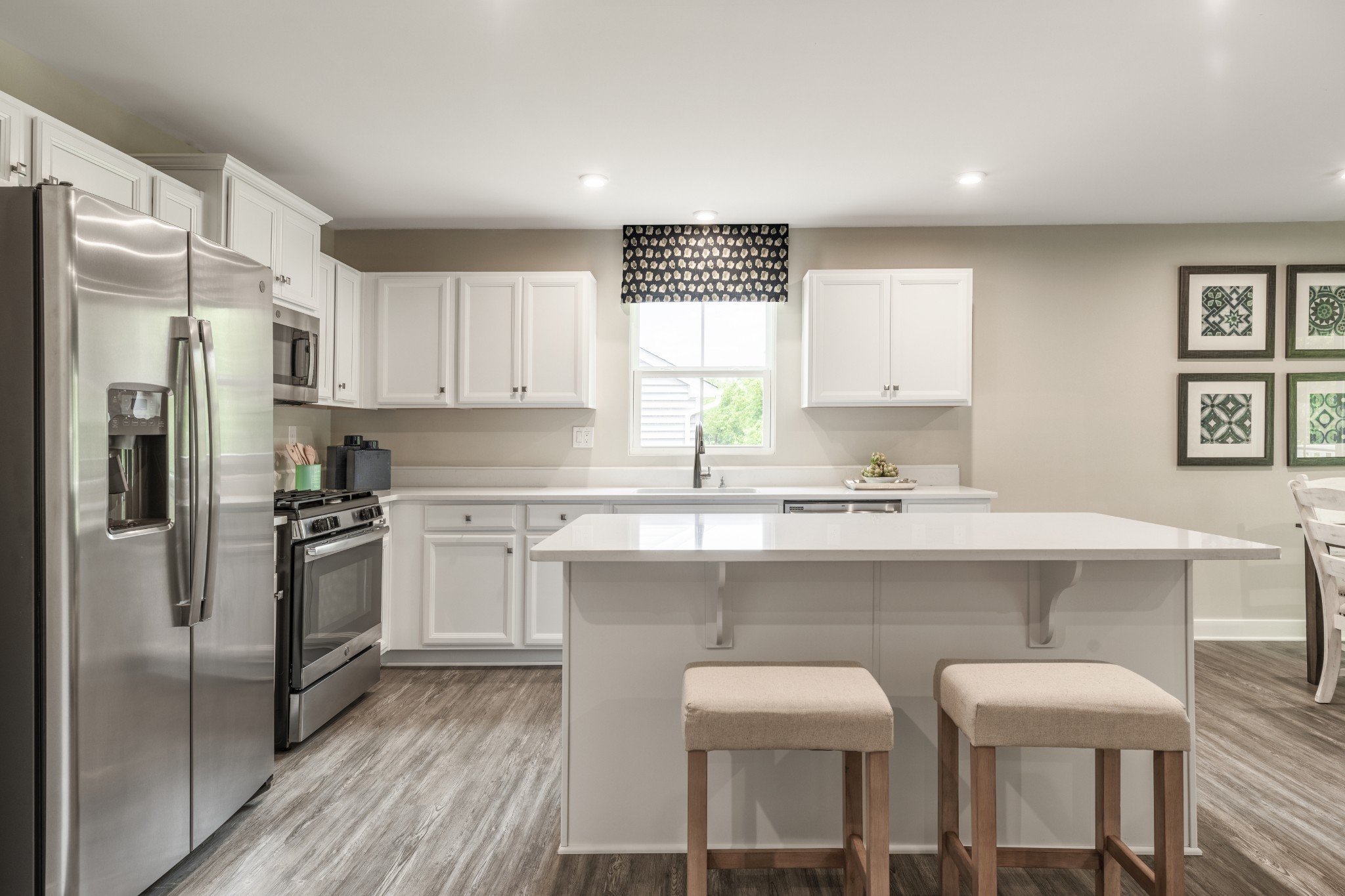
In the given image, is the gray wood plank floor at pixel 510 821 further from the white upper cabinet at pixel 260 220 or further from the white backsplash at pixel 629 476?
the white upper cabinet at pixel 260 220

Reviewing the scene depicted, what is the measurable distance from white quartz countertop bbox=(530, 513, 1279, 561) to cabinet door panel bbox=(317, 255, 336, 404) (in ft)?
6.97

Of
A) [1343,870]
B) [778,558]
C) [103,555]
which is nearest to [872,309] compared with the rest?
[778,558]

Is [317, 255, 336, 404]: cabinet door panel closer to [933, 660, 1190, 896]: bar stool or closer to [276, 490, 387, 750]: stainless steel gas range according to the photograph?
[276, 490, 387, 750]: stainless steel gas range

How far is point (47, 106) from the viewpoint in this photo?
253 cm

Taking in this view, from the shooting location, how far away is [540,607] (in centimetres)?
379

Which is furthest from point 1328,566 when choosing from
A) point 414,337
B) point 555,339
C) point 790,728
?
point 414,337

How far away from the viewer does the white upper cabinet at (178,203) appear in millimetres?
2609

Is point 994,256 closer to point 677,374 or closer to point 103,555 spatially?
point 677,374

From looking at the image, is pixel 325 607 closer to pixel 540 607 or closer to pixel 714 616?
pixel 540 607

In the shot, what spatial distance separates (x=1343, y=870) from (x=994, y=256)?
10.9 ft

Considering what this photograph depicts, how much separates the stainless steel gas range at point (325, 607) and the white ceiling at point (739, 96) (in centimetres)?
158

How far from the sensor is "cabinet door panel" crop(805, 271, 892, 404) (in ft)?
13.4

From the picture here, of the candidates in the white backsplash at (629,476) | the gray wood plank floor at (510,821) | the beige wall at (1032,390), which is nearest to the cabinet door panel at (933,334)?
the beige wall at (1032,390)

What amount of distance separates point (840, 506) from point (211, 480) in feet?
9.20
